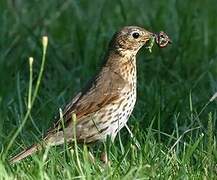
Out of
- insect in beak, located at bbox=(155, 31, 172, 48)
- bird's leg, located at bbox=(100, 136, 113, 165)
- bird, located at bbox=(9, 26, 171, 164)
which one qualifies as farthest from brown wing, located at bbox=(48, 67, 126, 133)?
insect in beak, located at bbox=(155, 31, 172, 48)

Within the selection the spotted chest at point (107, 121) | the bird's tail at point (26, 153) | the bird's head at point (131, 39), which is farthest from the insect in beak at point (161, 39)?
the bird's tail at point (26, 153)

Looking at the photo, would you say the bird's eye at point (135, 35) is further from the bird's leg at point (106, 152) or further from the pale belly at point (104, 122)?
the bird's leg at point (106, 152)

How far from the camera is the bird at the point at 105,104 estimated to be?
6871 millimetres

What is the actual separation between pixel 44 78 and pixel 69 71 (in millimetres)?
219

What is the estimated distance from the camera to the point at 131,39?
724 centimetres

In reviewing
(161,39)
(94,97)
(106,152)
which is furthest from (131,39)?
(106,152)

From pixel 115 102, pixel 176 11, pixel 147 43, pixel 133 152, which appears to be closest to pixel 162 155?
pixel 133 152

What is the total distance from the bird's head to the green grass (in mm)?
469

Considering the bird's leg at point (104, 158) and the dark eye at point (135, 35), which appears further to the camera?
the dark eye at point (135, 35)

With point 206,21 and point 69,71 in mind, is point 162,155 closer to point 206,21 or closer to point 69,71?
point 69,71

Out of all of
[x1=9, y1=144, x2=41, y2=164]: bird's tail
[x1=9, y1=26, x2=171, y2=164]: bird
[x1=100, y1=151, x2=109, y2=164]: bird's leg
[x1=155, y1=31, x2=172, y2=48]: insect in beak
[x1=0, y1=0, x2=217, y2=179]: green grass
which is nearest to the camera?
[x1=0, y1=0, x2=217, y2=179]: green grass

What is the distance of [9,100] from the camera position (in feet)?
26.5

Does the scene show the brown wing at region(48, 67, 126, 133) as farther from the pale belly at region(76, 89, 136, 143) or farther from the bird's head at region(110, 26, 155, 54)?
the bird's head at region(110, 26, 155, 54)

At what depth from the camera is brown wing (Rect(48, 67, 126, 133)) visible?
6.93 meters
